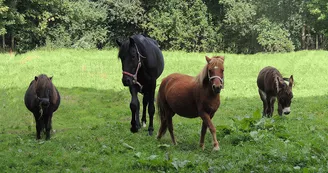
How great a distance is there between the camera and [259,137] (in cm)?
951

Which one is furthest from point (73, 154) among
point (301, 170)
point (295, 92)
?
point (295, 92)

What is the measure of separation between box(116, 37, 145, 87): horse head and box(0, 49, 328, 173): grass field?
1558 millimetres

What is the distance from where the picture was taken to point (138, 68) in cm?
1057

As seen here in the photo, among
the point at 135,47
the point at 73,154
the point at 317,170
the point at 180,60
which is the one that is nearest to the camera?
the point at 317,170

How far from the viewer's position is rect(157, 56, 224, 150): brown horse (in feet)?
27.7

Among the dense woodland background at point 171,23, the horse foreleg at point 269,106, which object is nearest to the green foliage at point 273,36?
the dense woodland background at point 171,23

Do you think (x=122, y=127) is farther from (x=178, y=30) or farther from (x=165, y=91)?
(x=178, y=30)

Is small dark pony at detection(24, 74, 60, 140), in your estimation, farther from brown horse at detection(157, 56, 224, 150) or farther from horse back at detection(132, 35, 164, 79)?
brown horse at detection(157, 56, 224, 150)

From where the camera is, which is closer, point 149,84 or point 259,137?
point 259,137

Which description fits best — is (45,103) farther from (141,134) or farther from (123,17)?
(123,17)

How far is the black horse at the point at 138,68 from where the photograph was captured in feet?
33.9

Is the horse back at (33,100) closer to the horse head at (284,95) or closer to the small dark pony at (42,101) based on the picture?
the small dark pony at (42,101)

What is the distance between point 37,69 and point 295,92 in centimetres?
1719

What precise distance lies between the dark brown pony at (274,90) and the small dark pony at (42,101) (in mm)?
7294
